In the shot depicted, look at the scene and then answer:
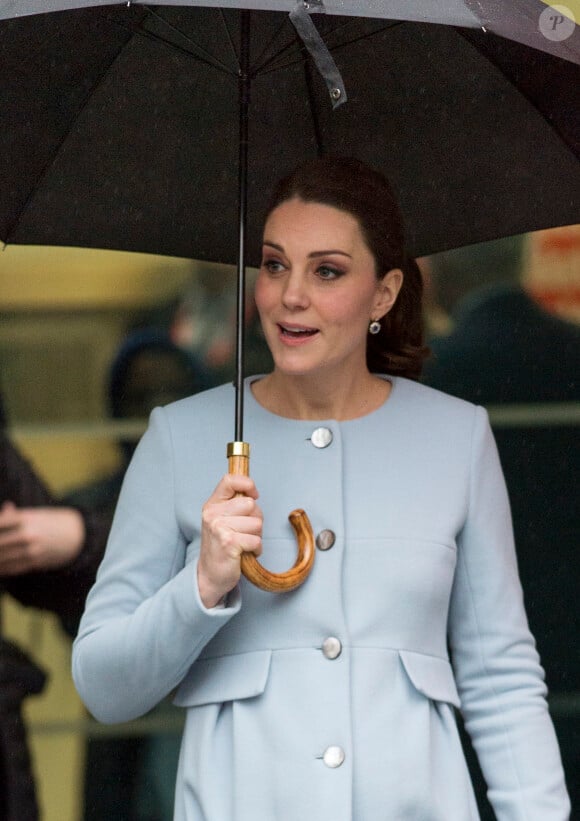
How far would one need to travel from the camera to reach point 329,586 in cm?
300

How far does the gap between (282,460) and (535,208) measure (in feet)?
2.56

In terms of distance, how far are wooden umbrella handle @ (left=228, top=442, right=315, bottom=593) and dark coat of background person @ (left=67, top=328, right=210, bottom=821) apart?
1.80 m

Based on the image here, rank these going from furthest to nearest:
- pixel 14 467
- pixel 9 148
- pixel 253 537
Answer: pixel 14 467
pixel 9 148
pixel 253 537

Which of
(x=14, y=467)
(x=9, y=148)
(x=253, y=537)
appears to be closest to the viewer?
(x=253, y=537)

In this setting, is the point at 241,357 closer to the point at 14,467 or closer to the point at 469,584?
the point at 469,584

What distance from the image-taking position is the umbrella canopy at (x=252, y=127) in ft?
10.4

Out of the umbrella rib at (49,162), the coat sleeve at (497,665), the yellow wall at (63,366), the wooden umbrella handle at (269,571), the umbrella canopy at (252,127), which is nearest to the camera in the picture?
the wooden umbrella handle at (269,571)

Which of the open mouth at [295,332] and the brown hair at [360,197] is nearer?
the open mouth at [295,332]

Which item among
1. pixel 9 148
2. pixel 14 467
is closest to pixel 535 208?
pixel 9 148

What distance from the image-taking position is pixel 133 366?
189 inches

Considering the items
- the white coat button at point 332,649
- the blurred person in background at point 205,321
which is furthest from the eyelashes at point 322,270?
the blurred person in background at point 205,321

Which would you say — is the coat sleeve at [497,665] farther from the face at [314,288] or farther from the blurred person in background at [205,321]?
the blurred person in background at [205,321]

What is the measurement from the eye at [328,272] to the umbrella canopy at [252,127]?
0.41m

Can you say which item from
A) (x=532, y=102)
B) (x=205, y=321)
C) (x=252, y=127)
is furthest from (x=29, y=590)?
(x=532, y=102)
